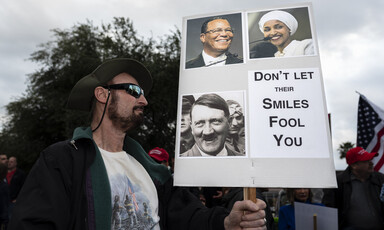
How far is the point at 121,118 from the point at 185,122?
0.61 meters

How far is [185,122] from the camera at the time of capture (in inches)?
73.7

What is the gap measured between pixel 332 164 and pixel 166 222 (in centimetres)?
116

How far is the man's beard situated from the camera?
2.27 m

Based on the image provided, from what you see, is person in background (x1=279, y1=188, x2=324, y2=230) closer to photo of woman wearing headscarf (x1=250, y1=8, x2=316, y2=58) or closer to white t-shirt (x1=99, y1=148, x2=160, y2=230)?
white t-shirt (x1=99, y1=148, x2=160, y2=230)

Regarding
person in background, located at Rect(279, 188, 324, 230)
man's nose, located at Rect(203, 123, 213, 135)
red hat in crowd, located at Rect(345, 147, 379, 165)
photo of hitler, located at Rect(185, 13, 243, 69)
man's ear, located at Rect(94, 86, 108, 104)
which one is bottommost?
person in background, located at Rect(279, 188, 324, 230)

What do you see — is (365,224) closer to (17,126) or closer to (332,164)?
(332,164)

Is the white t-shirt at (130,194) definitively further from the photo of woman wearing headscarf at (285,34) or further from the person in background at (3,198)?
the person in background at (3,198)

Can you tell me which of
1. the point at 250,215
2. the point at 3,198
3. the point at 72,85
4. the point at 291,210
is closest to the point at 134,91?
the point at 250,215

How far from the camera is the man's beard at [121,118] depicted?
227cm

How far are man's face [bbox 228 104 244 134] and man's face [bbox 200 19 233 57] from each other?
14.6 inches

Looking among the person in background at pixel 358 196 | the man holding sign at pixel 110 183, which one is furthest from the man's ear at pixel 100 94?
the person in background at pixel 358 196

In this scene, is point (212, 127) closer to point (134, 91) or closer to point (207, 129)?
point (207, 129)

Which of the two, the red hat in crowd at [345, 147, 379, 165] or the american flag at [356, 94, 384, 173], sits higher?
the american flag at [356, 94, 384, 173]

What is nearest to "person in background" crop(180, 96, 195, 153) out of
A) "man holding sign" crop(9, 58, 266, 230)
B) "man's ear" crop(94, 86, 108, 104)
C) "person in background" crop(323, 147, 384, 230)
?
"man holding sign" crop(9, 58, 266, 230)
